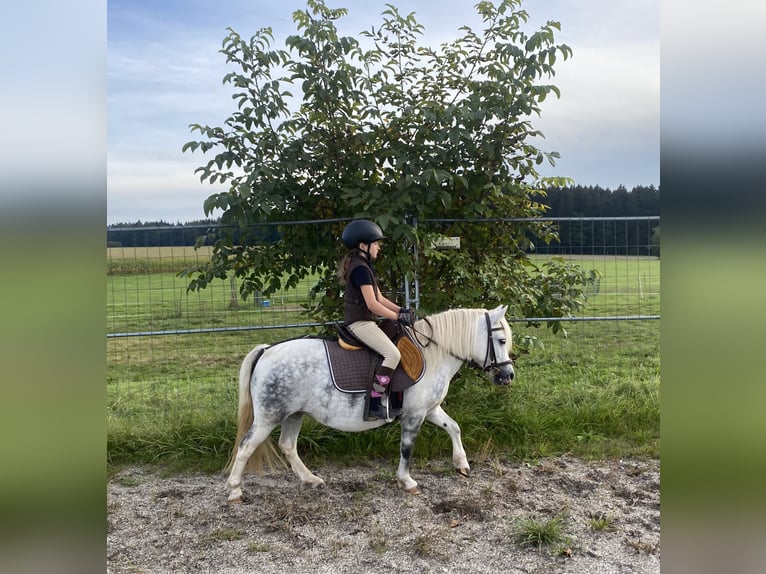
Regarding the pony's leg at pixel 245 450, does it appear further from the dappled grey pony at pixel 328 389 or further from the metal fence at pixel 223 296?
the metal fence at pixel 223 296

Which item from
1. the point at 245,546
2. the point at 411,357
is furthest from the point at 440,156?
the point at 245,546

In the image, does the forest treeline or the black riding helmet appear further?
the forest treeline

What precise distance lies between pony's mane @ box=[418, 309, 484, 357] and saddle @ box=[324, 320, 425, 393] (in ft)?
0.71

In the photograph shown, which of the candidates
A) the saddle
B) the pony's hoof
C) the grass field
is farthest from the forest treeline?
the pony's hoof

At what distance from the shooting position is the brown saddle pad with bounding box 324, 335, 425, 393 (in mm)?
4012

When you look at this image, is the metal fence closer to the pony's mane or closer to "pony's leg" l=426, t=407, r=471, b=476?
the pony's mane

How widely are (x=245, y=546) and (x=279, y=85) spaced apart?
3.65 metres

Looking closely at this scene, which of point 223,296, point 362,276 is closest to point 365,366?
point 362,276

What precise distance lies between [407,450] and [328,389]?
812mm

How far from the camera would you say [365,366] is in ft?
13.3

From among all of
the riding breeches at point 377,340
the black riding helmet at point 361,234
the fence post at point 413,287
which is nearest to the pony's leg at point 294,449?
the riding breeches at point 377,340

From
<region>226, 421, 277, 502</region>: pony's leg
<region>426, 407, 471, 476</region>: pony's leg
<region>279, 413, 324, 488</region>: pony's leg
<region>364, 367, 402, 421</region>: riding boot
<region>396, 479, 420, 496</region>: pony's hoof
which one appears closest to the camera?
<region>364, 367, 402, 421</region>: riding boot
